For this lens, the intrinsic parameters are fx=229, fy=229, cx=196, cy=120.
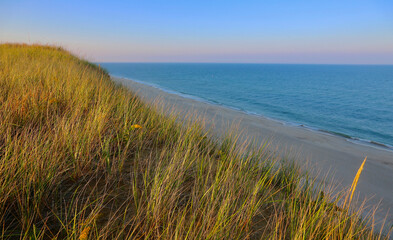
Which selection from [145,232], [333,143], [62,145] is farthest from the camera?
[333,143]

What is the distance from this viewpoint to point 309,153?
26.0 ft

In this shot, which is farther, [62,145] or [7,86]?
[7,86]

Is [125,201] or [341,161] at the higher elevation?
[125,201]

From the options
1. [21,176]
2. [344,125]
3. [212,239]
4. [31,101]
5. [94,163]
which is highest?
[31,101]

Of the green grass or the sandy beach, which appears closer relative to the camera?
the green grass

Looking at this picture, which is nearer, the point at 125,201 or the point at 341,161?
the point at 125,201

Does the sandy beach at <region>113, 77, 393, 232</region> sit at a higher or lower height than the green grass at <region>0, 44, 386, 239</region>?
lower

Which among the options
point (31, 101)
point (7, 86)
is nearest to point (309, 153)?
point (31, 101)

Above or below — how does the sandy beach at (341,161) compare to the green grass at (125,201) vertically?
below

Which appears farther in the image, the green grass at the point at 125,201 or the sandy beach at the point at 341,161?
the sandy beach at the point at 341,161

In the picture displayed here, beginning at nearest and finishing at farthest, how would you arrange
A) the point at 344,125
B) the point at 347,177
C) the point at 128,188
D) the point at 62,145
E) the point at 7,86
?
the point at 128,188, the point at 62,145, the point at 7,86, the point at 347,177, the point at 344,125

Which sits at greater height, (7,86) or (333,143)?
(7,86)

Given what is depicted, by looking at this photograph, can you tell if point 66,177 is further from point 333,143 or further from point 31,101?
point 333,143

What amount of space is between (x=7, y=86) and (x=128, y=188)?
3.57m
